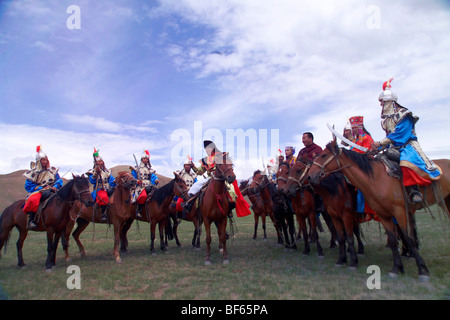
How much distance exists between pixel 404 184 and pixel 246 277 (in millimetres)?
4150

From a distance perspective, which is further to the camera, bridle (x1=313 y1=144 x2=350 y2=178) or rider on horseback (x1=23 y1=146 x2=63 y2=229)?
rider on horseback (x1=23 y1=146 x2=63 y2=229)

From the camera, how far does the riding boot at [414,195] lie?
5.48 meters

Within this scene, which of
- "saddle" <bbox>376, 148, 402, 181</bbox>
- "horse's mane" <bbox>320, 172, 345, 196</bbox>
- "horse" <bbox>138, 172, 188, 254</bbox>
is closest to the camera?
"saddle" <bbox>376, 148, 402, 181</bbox>

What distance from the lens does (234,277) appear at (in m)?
6.10

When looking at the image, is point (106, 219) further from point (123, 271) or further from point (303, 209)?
point (303, 209)

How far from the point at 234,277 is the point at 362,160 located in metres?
4.13

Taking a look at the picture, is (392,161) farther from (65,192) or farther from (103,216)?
(103,216)

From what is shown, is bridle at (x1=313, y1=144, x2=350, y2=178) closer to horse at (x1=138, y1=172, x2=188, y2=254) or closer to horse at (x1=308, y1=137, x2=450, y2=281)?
horse at (x1=308, y1=137, x2=450, y2=281)

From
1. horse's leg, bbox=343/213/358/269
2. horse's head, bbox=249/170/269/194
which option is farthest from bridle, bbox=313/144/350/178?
horse's head, bbox=249/170/269/194

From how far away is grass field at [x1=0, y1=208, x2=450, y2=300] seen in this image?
4.91 metres

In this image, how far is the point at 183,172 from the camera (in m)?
11.6

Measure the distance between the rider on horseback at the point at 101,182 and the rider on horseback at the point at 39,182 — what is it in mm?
1244

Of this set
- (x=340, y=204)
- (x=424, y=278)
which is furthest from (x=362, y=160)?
(x=424, y=278)

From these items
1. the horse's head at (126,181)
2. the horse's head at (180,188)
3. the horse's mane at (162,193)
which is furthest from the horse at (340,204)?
the horse's head at (126,181)
